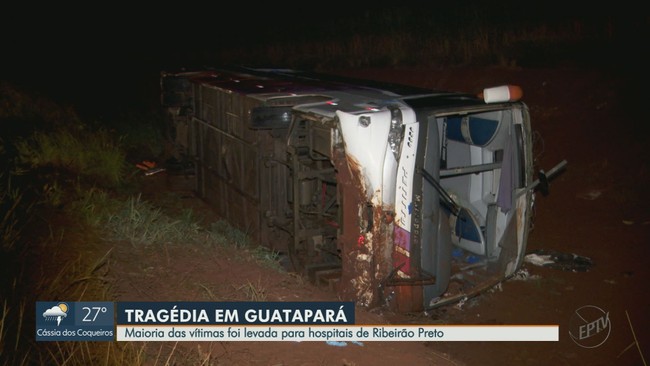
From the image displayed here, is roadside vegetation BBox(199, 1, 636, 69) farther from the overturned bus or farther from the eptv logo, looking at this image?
the eptv logo

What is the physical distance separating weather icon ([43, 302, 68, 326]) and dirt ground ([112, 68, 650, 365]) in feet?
2.11

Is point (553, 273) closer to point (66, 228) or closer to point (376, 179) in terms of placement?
point (376, 179)

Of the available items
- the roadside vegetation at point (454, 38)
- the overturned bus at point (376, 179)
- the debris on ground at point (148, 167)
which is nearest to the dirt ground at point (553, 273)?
the debris on ground at point (148, 167)

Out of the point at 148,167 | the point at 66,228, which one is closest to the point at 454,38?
the point at 148,167

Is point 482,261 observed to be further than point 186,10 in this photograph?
No

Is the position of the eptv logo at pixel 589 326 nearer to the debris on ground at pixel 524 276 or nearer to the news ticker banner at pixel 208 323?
the debris on ground at pixel 524 276

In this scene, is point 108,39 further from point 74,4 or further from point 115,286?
point 115,286

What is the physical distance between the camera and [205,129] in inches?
364

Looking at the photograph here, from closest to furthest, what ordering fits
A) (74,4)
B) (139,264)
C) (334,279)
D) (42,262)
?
(42,262) < (139,264) < (334,279) < (74,4)

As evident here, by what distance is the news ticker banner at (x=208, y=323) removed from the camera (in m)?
4.18

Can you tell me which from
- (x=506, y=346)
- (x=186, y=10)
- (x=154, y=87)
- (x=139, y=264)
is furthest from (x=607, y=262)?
(x=186, y=10)

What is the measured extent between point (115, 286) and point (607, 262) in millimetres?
5408
